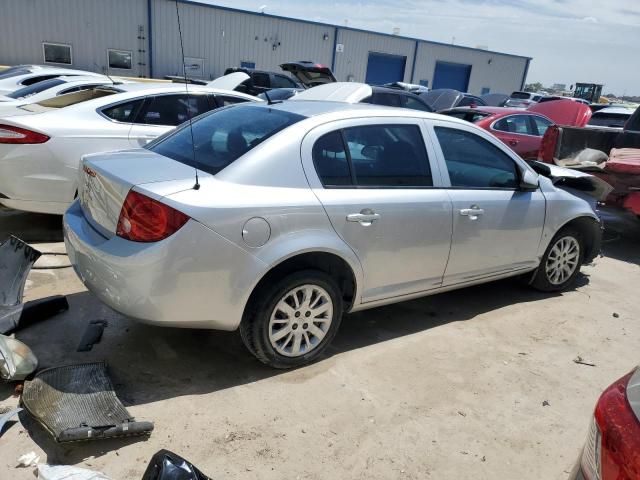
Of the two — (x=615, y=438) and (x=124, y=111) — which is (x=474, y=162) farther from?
(x=124, y=111)

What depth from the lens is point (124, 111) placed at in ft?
18.9

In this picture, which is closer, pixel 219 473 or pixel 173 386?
pixel 219 473

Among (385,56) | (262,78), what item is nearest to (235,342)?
(262,78)

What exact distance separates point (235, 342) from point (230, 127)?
1.49 meters

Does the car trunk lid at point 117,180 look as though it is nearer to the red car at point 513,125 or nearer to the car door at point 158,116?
the car door at point 158,116

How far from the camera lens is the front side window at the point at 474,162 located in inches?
160

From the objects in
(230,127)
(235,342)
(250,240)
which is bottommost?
(235,342)

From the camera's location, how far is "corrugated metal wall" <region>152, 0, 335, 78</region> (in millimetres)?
25250

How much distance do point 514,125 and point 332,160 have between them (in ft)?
26.7

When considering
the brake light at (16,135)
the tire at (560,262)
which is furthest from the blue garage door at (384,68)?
the brake light at (16,135)

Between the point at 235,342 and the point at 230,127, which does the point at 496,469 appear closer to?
the point at 235,342

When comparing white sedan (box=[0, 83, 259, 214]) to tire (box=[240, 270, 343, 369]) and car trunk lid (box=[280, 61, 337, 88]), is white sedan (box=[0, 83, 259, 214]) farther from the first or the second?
car trunk lid (box=[280, 61, 337, 88])

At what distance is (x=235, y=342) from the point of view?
385cm

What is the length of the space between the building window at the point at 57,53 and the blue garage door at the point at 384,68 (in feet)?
55.7
